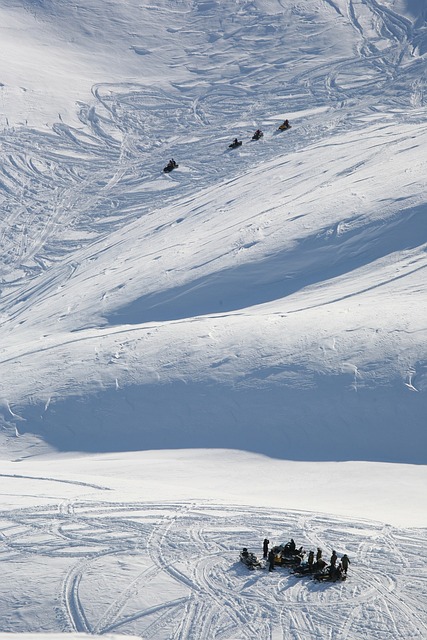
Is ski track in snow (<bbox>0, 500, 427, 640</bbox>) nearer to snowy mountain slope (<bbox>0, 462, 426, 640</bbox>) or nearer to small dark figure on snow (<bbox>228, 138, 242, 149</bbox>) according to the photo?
snowy mountain slope (<bbox>0, 462, 426, 640</bbox>)

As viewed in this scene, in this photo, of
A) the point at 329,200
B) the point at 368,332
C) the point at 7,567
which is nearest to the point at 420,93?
the point at 329,200

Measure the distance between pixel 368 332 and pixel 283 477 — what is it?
5339mm

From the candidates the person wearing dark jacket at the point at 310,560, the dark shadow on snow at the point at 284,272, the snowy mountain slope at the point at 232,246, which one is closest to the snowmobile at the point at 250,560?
the person wearing dark jacket at the point at 310,560

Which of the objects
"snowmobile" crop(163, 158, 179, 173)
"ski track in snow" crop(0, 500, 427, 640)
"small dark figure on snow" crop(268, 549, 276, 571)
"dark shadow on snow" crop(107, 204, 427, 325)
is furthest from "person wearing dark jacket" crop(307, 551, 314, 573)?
"snowmobile" crop(163, 158, 179, 173)

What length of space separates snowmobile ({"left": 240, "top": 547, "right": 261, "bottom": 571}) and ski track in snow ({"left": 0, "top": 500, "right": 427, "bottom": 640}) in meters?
0.13

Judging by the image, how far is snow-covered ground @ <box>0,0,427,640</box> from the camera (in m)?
17.4

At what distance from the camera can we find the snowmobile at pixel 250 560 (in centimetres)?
1733

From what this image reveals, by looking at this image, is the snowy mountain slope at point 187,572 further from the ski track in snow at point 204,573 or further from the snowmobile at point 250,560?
the snowmobile at point 250,560

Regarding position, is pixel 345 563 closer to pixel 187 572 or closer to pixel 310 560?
pixel 310 560

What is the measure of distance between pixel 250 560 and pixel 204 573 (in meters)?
0.89

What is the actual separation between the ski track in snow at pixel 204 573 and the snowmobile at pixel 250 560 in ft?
0.42

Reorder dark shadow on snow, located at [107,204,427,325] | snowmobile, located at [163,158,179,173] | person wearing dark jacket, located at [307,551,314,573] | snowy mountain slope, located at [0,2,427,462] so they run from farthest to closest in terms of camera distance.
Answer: snowmobile, located at [163,158,179,173] < dark shadow on snow, located at [107,204,427,325] < snowy mountain slope, located at [0,2,427,462] < person wearing dark jacket, located at [307,551,314,573]

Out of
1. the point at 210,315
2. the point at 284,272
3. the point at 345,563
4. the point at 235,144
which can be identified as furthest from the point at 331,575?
the point at 235,144

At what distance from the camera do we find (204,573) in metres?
17.3
